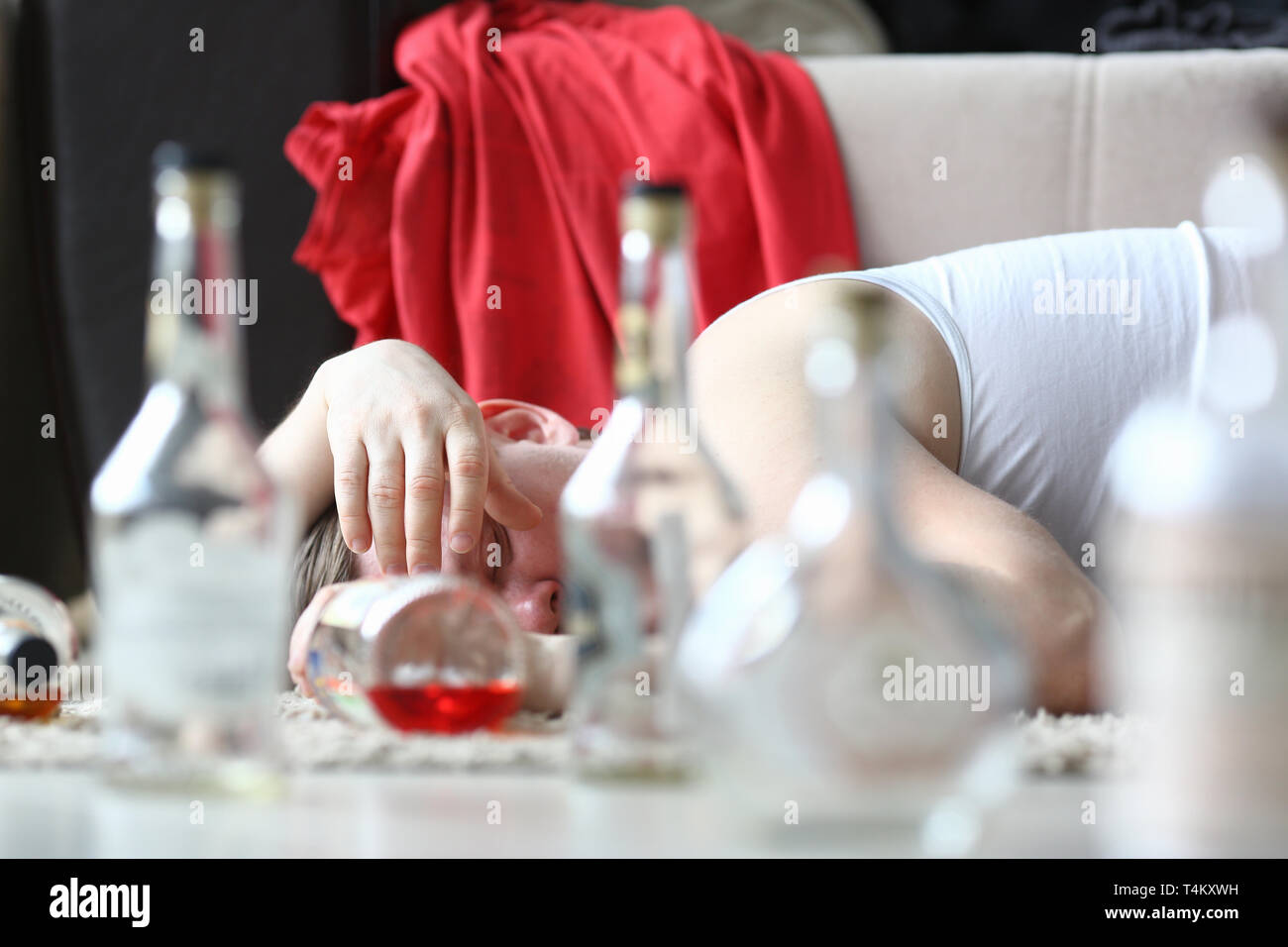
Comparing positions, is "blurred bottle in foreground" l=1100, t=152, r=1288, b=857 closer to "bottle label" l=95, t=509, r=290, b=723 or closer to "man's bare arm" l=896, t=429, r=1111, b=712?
"bottle label" l=95, t=509, r=290, b=723

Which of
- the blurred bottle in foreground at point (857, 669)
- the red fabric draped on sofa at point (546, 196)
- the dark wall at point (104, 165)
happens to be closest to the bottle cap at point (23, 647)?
the blurred bottle in foreground at point (857, 669)

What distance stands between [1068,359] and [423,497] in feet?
1.97

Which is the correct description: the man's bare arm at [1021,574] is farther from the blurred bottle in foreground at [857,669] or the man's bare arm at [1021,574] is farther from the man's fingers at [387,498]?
the blurred bottle in foreground at [857,669]

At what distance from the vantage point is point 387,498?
0.79 m

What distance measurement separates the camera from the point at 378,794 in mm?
405

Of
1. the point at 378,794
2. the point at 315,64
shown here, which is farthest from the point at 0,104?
the point at 378,794

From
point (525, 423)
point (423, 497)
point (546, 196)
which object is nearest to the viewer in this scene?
point (423, 497)

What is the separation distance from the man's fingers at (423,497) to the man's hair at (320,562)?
0.31 meters

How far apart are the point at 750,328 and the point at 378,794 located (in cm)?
Answer: 71

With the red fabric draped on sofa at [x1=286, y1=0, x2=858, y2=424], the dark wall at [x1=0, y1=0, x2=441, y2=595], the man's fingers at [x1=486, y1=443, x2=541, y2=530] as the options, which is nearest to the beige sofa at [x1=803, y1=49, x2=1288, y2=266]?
the red fabric draped on sofa at [x1=286, y1=0, x2=858, y2=424]

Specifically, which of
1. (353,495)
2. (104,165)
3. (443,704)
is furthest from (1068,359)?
(104,165)

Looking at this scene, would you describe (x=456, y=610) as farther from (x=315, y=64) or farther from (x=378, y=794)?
(x=315, y=64)

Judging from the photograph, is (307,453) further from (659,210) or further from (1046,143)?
(1046,143)

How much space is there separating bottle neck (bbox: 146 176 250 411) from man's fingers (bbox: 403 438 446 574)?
1.20ft
